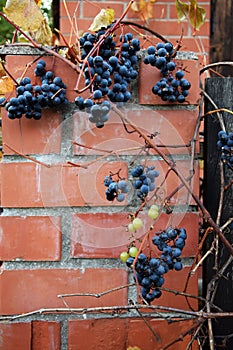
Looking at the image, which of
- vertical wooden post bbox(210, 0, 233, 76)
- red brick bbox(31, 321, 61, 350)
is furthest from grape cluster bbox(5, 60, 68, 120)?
vertical wooden post bbox(210, 0, 233, 76)

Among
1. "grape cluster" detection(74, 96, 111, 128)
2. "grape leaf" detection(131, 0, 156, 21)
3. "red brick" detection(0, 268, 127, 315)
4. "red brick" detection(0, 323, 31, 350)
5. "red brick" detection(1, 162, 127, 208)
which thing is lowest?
"red brick" detection(0, 323, 31, 350)

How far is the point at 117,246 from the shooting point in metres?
1.08

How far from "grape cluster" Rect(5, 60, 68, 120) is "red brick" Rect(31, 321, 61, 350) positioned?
44 centimetres

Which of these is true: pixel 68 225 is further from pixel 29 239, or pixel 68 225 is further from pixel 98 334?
pixel 98 334

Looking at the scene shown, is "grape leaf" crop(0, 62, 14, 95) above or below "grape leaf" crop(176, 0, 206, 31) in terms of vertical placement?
below

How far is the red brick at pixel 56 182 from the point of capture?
1.07 metres

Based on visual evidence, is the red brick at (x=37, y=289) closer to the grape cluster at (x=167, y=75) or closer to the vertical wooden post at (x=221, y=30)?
the grape cluster at (x=167, y=75)

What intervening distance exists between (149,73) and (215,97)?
A: 0.17m

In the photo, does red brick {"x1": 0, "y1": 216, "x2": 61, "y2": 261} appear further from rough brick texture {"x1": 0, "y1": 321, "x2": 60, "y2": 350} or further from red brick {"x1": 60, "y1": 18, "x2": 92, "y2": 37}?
red brick {"x1": 60, "y1": 18, "x2": 92, "y2": 37}

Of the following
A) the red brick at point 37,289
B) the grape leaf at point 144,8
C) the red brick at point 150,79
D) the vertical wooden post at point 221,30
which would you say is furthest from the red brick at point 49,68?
the vertical wooden post at point 221,30

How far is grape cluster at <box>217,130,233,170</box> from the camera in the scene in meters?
1.04

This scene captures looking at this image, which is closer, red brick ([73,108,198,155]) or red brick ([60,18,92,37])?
red brick ([73,108,198,155])

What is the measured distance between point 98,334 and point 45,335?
0.37 ft

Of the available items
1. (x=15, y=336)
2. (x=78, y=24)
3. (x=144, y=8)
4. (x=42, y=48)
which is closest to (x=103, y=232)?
(x=15, y=336)
